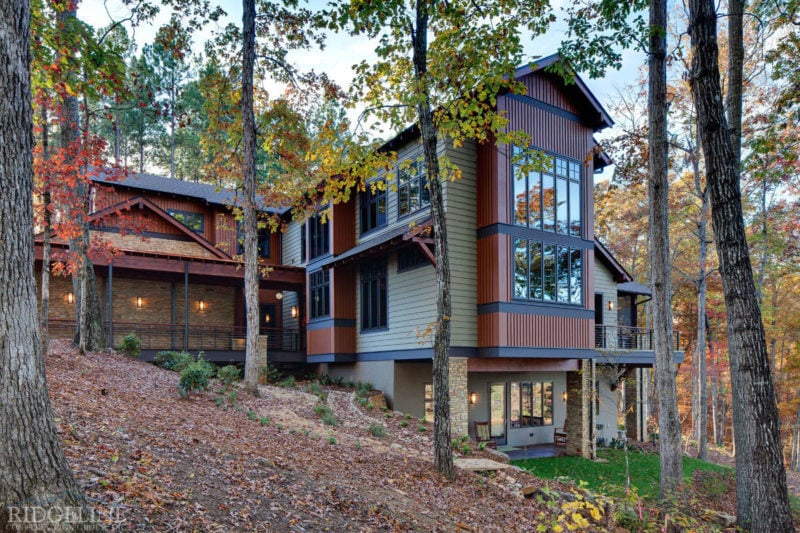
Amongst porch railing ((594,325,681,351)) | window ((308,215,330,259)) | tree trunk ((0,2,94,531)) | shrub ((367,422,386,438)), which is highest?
window ((308,215,330,259))

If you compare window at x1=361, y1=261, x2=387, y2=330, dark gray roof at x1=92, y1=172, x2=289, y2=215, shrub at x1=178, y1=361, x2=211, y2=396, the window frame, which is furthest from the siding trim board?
dark gray roof at x1=92, y1=172, x2=289, y2=215

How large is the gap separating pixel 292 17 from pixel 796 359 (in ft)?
84.0

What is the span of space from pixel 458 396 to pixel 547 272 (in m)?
3.86

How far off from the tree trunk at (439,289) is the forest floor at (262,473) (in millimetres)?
524

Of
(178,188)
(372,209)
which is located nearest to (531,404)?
(372,209)

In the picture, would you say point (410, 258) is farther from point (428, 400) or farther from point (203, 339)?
point (203, 339)

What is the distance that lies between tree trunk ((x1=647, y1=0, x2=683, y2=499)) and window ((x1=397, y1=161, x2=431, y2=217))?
5814 mm

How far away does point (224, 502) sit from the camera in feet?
17.4

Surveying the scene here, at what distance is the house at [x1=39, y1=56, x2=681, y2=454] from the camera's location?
13266mm

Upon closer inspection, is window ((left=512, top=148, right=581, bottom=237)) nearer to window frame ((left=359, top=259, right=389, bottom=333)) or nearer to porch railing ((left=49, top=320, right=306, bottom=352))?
window frame ((left=359, top=259, right=389, bottom=333))

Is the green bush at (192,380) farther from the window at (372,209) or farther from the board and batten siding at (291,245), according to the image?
the board and batten siding at (291,245)

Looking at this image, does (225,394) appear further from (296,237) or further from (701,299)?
(701,299)

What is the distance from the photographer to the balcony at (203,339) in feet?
58.9

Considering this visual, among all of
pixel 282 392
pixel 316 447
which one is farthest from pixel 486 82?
pixel 282 392
